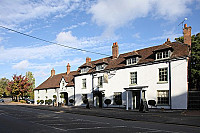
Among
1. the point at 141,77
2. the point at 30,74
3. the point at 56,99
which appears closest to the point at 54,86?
the point at 56,99

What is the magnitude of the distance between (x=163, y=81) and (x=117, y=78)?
→ 7825 millimetres

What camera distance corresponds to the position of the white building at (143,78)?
2400cm

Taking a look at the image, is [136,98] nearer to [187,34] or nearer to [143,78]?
[143,78]

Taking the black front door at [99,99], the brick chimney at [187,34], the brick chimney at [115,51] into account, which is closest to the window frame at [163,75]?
the brick chimney at [187,34]

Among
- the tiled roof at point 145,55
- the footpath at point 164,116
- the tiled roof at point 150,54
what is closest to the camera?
the footpath at point 164,116

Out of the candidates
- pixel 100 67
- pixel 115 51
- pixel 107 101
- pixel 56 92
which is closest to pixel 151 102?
pixel 107 101

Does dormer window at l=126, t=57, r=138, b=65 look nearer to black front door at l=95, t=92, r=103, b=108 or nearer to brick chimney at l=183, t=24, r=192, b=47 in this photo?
brick chimney at l=183, t=24, r=192, b=47

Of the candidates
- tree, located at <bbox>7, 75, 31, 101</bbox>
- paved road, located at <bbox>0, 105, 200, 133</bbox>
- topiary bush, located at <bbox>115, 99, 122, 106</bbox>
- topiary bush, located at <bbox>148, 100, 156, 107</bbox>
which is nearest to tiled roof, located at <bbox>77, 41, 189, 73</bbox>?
topiary bush, located at <bbox>115, 99, 122, 106</bbox>

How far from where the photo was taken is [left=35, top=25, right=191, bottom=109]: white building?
2400cm

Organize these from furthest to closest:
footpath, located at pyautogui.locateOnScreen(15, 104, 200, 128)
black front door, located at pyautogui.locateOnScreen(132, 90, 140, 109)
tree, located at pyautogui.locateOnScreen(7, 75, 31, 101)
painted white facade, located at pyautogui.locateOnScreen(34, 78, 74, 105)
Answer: tree, located at pyautogui.locateOnScreen(7, 75, 31, 101), painted white facade, located at pyautogui.locateOnScreen(34, 78, 74, 105), black front door, located at pyautogui.locateOnScreen(132, 90, 140, 109), footpath, located at pyautogui.locateOnScreen(15, 104, 200, 128)

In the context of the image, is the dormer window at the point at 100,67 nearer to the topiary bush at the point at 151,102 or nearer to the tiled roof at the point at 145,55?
the tiled roof at the point at 145,55

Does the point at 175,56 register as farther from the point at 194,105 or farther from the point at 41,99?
the point at 41,99

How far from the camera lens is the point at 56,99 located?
45594 mm

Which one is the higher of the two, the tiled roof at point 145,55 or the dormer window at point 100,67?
the tiled roof at point 145,55
